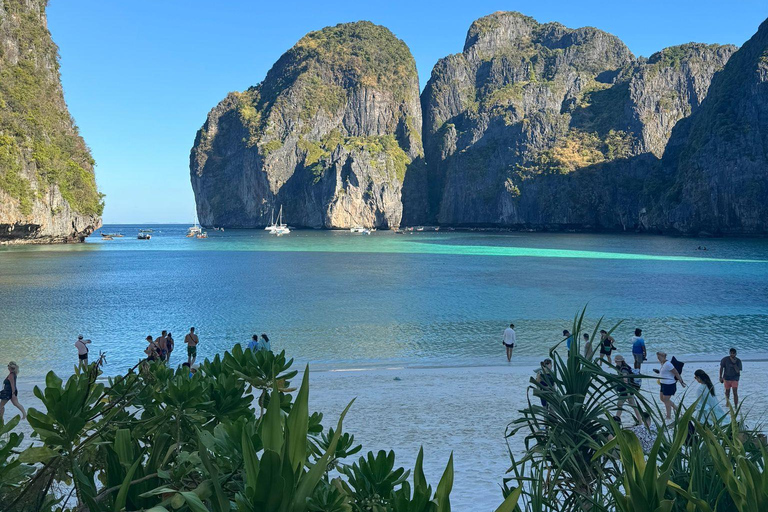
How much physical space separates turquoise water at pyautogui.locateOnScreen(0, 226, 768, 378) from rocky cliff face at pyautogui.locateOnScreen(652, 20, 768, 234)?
5520 centimetres

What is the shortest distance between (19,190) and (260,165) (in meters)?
121

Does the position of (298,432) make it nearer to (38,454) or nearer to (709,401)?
(38,454)

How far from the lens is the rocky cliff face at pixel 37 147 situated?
6962 centimetres

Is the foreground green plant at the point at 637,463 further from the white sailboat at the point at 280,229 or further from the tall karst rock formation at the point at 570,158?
the white sailboat at the point at 280,229

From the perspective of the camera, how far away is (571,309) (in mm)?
30172

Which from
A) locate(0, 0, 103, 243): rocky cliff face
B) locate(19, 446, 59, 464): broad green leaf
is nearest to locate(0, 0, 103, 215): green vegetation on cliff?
locate(0, 0, 103, 243): rocky cliff face

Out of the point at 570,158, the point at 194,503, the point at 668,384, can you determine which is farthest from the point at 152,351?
the point at 570,158

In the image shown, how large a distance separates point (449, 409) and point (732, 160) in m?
116

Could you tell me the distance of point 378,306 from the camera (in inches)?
1273

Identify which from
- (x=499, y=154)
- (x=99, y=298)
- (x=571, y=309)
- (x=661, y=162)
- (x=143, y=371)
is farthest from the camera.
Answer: (x=499, y=154)

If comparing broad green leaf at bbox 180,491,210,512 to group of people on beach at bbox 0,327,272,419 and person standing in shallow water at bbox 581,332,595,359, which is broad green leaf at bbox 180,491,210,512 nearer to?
person standing in shallow water at bbox 581,332,595,359

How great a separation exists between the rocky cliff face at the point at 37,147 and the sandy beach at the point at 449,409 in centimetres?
6493

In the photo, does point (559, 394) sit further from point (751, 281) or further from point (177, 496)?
point (751, 281)

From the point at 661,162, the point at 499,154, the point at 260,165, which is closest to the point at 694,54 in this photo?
the point at 661,162
